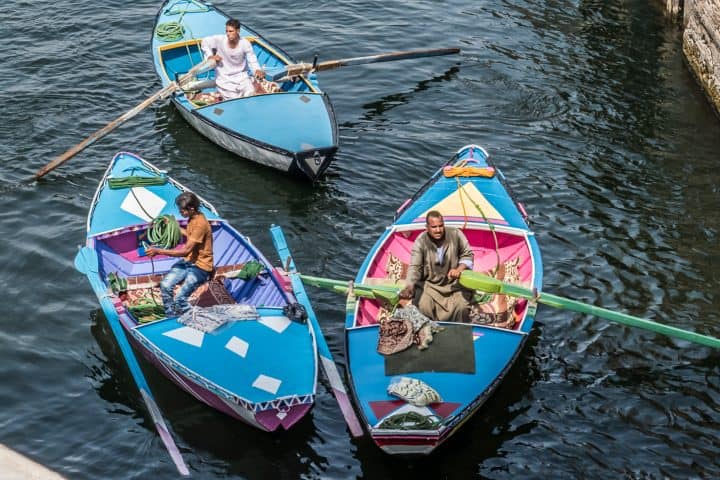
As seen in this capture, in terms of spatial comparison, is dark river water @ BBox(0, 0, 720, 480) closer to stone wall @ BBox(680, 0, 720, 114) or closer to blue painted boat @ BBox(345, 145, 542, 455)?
stone wall @ BBox(680, 0, 720, 114)

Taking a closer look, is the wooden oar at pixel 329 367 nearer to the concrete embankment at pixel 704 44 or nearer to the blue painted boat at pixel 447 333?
the blue painted boat at pixel 447 333

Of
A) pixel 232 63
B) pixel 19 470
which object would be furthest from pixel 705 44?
pixel 19 470

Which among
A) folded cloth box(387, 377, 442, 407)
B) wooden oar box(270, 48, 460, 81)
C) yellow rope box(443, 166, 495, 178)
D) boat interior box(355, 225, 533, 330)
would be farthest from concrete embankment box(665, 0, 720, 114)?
folded cloth box(387, 377, 442, 407)

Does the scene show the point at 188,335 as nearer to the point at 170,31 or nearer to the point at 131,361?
the point at 131,361

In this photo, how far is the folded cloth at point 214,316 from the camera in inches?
479

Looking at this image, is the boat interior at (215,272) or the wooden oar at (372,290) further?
the boat interior at (215,272)

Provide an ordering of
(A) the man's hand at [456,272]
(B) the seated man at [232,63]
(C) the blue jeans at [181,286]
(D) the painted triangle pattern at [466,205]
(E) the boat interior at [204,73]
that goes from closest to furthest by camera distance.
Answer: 1. (A) the man's hand at [456,272]
2. (C) the blue jeans at [181,286]
3. (D) the painted triangle pattern at [466,205]
4. (B) the seated man at [232,63]
5. (E) the boat interior at [204,73]

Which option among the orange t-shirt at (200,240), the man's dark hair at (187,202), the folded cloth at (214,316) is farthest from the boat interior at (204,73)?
the folded cloth at (214,316)

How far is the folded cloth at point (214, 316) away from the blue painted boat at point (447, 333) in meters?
1.48

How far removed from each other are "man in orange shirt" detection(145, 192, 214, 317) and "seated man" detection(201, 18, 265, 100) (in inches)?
276

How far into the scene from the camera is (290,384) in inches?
467

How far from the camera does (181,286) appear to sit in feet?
43.0

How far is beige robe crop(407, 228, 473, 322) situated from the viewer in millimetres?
12805

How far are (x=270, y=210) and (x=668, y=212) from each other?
26.3ft
